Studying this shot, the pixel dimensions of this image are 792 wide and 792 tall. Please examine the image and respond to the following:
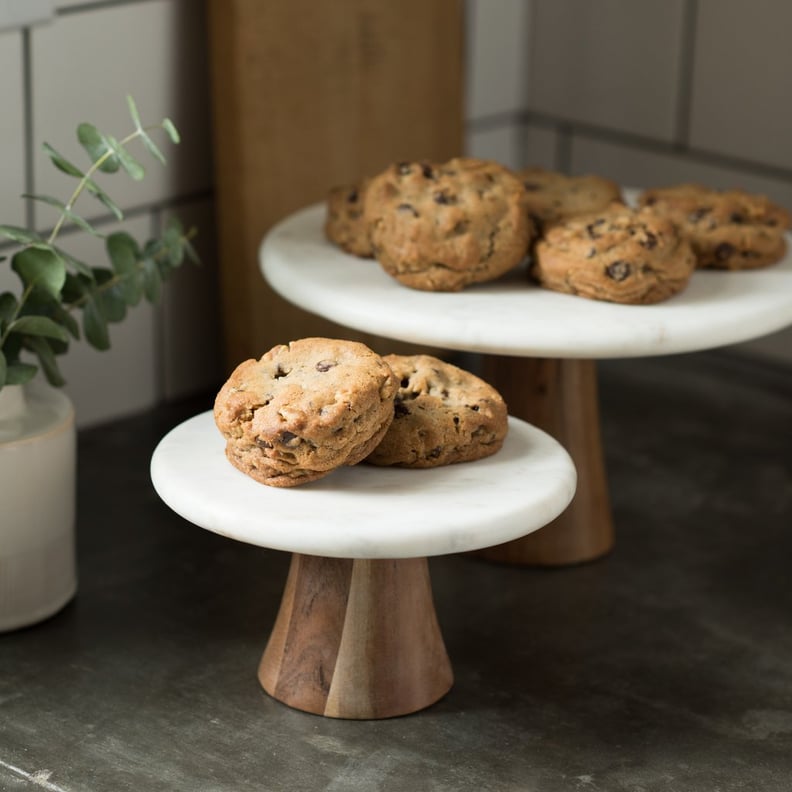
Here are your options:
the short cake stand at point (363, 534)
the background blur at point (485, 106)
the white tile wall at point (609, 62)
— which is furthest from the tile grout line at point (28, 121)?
the white tile wall at point (609, 62)

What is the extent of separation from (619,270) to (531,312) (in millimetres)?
73

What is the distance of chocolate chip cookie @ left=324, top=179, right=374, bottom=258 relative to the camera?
1.18 meters

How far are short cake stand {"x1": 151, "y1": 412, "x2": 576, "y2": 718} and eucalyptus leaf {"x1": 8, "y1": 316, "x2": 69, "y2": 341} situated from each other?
13 centimetres

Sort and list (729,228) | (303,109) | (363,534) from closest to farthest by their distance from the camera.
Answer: (363,534) < (729,228) < (303,109)

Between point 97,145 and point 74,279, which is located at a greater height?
point 97,145

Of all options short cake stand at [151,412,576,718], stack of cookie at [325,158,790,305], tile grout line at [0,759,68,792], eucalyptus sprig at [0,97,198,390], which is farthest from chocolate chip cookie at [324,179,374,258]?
tile grout line at [0,759,68,792]

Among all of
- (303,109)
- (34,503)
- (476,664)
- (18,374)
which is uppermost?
(303,109)

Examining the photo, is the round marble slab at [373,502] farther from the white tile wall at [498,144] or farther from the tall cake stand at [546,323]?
the white tile wall at [498,144]

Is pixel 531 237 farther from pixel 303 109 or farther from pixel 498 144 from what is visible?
pixel 498 144

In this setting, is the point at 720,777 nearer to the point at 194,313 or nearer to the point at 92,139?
the point at 92,139

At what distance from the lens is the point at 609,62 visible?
169cm

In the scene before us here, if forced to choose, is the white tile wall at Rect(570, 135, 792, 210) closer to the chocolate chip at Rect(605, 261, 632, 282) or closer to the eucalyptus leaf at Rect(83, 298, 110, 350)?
the chocolate chip at Rect(605, 261, 632, 282)

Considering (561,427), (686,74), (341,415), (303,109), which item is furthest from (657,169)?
(341,415)

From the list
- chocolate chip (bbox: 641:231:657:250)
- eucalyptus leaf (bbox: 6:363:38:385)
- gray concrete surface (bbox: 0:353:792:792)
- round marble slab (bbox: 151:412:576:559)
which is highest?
chocolate chip (bbox: 641:231:657:250)
